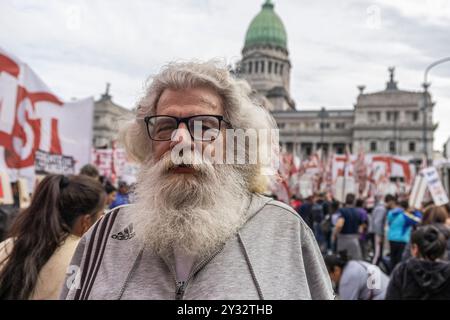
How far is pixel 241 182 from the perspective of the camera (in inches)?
61.8

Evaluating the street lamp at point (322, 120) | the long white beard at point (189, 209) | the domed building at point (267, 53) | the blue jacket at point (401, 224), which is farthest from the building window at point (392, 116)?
the long white beard at point (189, 209)

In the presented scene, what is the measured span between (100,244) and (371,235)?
10.0 metres

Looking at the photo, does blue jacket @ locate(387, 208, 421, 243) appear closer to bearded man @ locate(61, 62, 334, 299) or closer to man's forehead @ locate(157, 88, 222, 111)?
bearded man @ locate(61, 62, 334, 299)

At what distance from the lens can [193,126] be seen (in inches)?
57.2

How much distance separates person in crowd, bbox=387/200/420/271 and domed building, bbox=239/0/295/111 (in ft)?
205

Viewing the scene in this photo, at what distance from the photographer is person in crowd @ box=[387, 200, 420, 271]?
7.49 meters

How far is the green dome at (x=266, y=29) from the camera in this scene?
2830 inches

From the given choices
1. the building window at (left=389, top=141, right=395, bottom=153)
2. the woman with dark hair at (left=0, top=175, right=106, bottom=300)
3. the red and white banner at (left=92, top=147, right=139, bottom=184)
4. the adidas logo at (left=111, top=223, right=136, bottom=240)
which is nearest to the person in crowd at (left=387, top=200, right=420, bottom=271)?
the woman with dark hair at (left=0, top=175, right=106, bottom=300)

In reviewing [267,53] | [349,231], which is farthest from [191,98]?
[267,53]

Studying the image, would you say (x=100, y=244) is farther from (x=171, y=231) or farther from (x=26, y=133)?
(x=26, y=133)

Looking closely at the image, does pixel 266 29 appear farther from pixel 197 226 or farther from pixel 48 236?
pixel 197 226

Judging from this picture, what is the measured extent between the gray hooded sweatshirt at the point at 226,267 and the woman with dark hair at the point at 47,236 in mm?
645

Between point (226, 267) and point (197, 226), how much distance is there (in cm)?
17
